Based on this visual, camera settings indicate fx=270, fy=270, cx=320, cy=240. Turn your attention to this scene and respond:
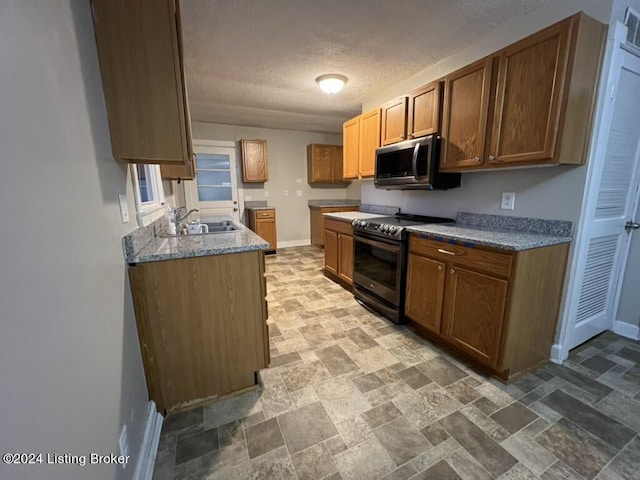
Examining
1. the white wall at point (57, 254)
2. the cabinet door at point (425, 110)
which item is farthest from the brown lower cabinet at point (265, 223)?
the white wall at point (57, 254)

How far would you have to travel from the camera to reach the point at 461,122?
2.17 metres

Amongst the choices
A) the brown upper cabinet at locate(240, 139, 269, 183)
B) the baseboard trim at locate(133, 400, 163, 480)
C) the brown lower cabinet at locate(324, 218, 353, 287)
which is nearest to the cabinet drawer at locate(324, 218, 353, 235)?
the brown lower cabinet at locate(324, 218, 353, 287)

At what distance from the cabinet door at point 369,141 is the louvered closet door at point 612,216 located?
6.21 ft

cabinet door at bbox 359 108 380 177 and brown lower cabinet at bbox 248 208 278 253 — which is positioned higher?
cabinet door at bbox 359 108 380 177

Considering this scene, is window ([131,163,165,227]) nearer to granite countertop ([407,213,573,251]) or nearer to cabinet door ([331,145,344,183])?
granite countertop ([407,213,573,251])

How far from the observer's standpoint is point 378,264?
2.72 metres

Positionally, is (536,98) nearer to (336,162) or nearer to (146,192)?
(146,192)

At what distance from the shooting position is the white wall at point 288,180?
539cm

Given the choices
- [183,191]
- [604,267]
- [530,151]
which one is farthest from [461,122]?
[183,191]

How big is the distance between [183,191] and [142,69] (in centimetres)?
406

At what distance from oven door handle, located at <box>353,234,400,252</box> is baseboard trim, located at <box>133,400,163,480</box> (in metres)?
2.04

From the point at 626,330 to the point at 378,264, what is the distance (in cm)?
212

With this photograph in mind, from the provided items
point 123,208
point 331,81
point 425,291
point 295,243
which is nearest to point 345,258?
point 425,291

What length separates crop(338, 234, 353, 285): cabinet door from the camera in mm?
3258
